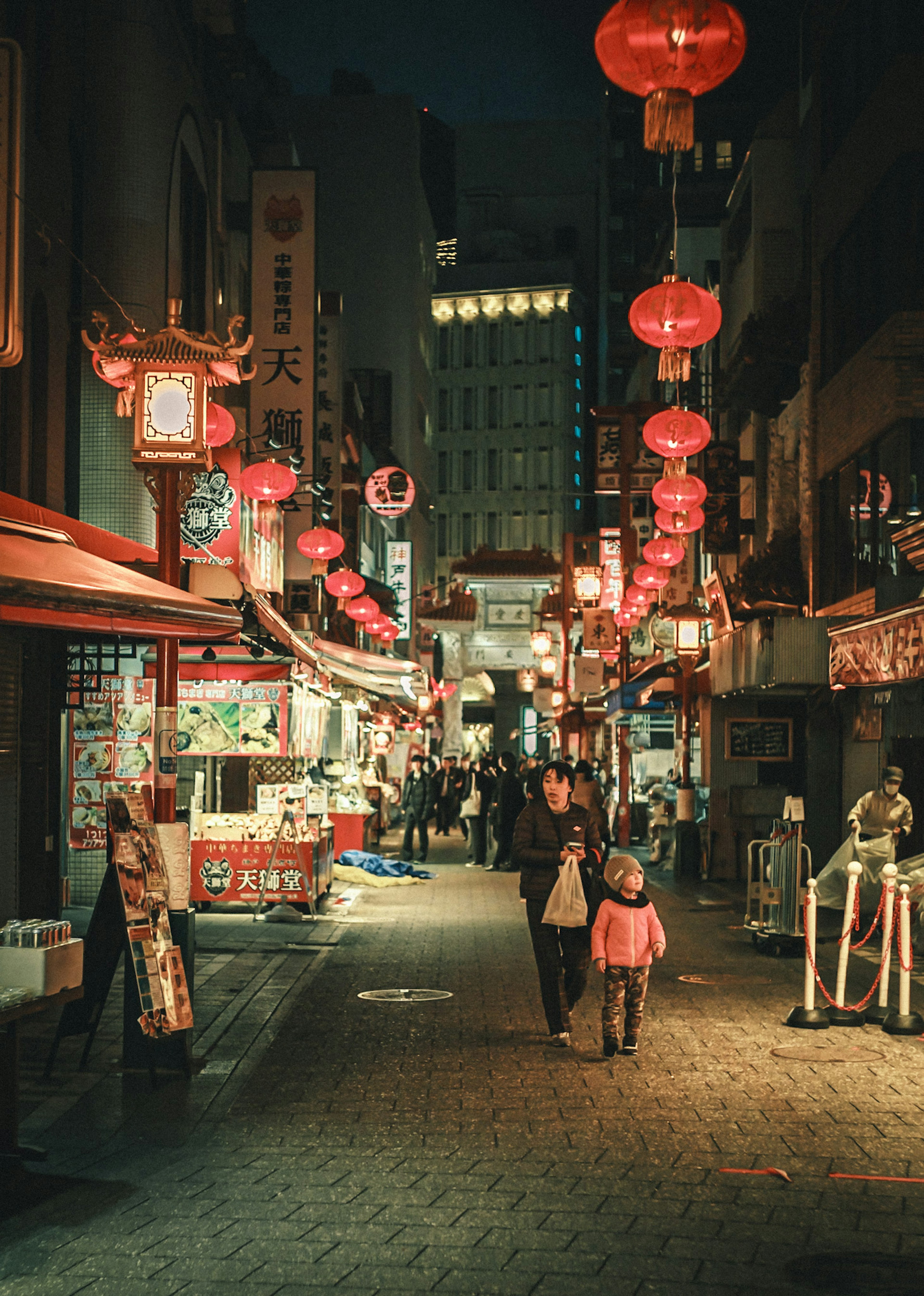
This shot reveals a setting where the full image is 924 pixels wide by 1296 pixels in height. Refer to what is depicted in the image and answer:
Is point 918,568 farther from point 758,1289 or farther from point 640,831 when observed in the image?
point 640,831

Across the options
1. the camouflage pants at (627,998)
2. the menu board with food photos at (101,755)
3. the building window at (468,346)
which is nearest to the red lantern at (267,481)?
the menu board with food photos at (101,755)

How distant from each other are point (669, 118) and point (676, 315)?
4.17m

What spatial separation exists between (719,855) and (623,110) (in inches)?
2912

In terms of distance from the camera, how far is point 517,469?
83250 mm

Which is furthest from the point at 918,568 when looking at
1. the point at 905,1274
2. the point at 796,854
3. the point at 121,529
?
the point at 905,1274

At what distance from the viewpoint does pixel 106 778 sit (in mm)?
16250

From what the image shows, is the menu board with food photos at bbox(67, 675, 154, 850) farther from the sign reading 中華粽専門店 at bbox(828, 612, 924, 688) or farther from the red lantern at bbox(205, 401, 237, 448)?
the sign reading 中華粽専門店 at bbox(828, 612, 924, 688)

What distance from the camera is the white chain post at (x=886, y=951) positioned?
11.0 m

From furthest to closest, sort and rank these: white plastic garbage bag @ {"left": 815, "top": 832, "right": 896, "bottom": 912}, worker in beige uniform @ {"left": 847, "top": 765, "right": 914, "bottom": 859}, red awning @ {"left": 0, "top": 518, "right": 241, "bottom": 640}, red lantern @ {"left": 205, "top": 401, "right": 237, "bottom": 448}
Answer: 1. white plastic garbage bag @ {"left": 815, "top": 832, "right": 896, "bottom": 912}
2. worker in beige uniform @ {"left": 847, "top": 765, "right": 914, "bottom": 859}
3. red lantern @ {"left": 205, "top": 401, "right": 237, "bottom": 448}
4. red awning @ {"left": 0, "top": 518, "right": 241, "bottom": 640}

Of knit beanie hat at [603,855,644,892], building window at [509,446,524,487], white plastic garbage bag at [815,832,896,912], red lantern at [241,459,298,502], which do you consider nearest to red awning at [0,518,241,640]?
knit beanie hat at [603,855,644,892]

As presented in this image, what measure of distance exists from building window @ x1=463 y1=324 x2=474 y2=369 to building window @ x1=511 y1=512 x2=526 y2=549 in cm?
962

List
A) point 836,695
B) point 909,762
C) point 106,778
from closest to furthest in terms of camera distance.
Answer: point 106,778
point 909,762
point 836,695

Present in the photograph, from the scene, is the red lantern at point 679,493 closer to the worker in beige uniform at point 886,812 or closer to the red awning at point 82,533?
the worker in beige uniform at point 886,812

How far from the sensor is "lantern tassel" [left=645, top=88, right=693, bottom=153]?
26.7 ft
